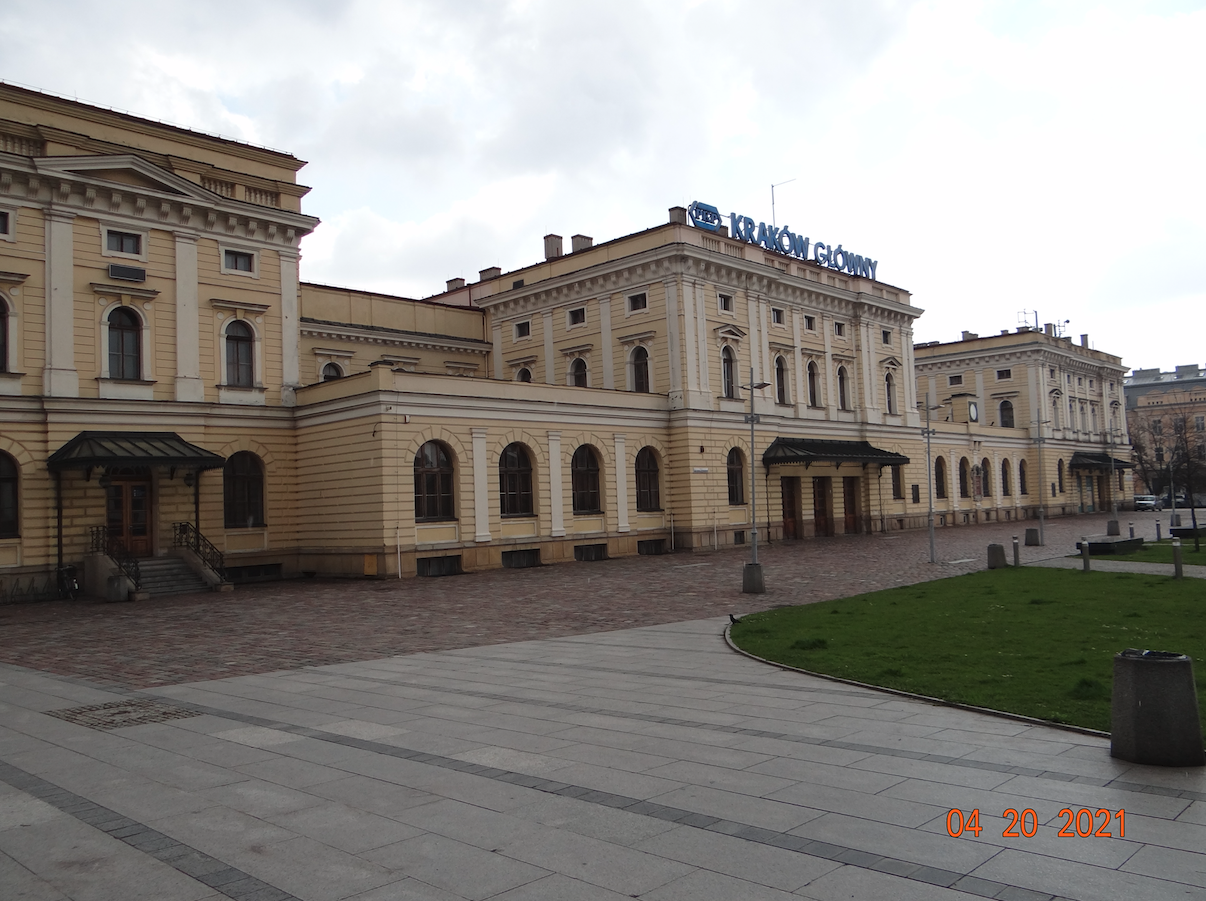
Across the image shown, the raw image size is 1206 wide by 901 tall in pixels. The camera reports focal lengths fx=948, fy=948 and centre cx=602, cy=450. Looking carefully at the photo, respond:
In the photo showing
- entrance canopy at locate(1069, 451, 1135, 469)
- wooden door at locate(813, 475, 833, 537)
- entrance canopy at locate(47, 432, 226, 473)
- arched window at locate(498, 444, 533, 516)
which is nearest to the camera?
entrance canopy at locate(47, 432, 226, 473)

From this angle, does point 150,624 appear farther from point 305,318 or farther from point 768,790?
point 305,318

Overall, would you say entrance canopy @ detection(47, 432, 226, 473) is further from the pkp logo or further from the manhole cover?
the pkp logo

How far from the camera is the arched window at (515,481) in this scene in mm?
35844

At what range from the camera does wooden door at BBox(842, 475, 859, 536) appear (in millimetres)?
51719

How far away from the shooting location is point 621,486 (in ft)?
131

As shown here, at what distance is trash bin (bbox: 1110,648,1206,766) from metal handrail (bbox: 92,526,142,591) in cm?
2754

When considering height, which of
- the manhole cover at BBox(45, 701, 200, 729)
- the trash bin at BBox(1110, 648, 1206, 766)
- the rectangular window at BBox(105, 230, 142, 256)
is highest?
the rectangular window at BBox(105, 230, 142, 256)

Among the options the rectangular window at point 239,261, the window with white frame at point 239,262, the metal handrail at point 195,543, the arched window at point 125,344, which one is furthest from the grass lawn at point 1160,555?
the arched window at point 125,344

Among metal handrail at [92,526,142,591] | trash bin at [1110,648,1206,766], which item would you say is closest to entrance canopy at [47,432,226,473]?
metal handrail at [92,526,142,591]

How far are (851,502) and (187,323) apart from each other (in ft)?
115

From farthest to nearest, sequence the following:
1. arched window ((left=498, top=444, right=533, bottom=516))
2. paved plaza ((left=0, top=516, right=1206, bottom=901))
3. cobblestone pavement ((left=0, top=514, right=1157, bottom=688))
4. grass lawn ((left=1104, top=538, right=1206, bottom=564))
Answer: arched window ((left=498, top=444, right=533, bottom=516)) → grass lawn ((left=1104, top=538, right=1206, bottom=564)) → cobblestone pavement ((left=0, top=514, right=1157, bottom=688)) → paved plaza ((left=0, top=516, right=1206, bottom=901))

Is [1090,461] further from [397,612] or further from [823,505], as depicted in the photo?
[397,612]

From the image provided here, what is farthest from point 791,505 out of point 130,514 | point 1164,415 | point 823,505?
point 1164,415

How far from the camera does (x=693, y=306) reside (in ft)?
139
